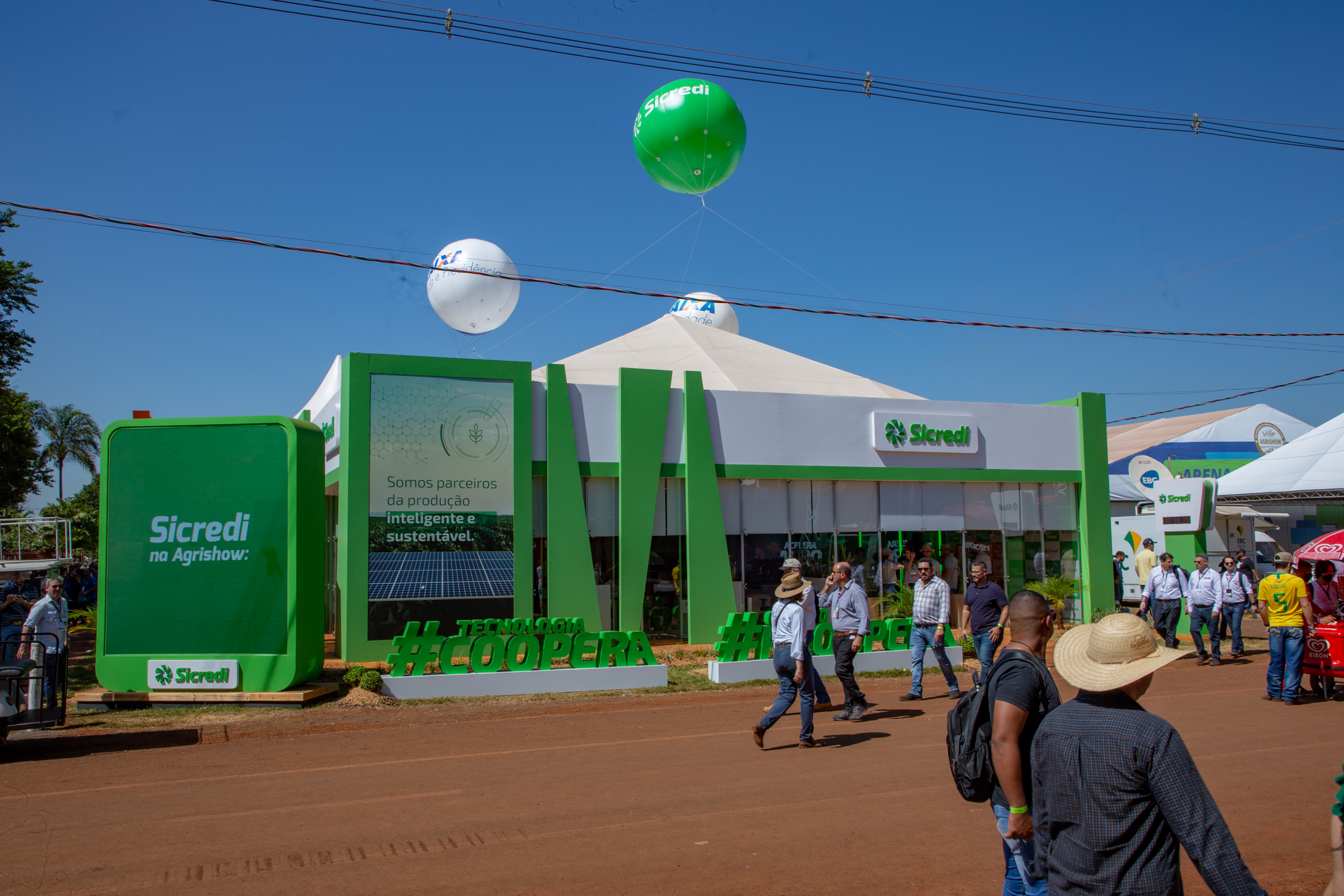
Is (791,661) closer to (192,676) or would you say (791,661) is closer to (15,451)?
(192,676)

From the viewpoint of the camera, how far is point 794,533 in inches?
750

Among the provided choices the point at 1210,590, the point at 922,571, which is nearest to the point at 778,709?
the point at 922,571

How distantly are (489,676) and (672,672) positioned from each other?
Result: 10.5 ft

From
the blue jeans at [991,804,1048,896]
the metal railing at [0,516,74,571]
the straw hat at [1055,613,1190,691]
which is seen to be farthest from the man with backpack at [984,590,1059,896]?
the metal railing at [0,516,74,571]

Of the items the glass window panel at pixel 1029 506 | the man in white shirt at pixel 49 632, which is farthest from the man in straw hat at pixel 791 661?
the glass window panel at pixel 1029 506

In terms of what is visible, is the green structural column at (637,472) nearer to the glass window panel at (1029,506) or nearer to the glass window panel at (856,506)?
the glass window panel at (856,506)

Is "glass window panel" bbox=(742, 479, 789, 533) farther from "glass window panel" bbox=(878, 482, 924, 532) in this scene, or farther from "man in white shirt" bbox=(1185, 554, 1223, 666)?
"man in white shirt" bbox=(1185, 554, 1223, 666)

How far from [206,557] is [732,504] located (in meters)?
9.88

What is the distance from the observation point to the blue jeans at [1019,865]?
12.6 ft

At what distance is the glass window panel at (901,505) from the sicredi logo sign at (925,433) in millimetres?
861

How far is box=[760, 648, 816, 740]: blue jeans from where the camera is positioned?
886cm

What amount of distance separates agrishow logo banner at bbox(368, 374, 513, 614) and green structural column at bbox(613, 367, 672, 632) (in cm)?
225

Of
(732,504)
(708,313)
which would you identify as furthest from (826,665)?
(708,313)

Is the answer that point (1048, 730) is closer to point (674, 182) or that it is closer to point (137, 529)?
point (137, 529)
